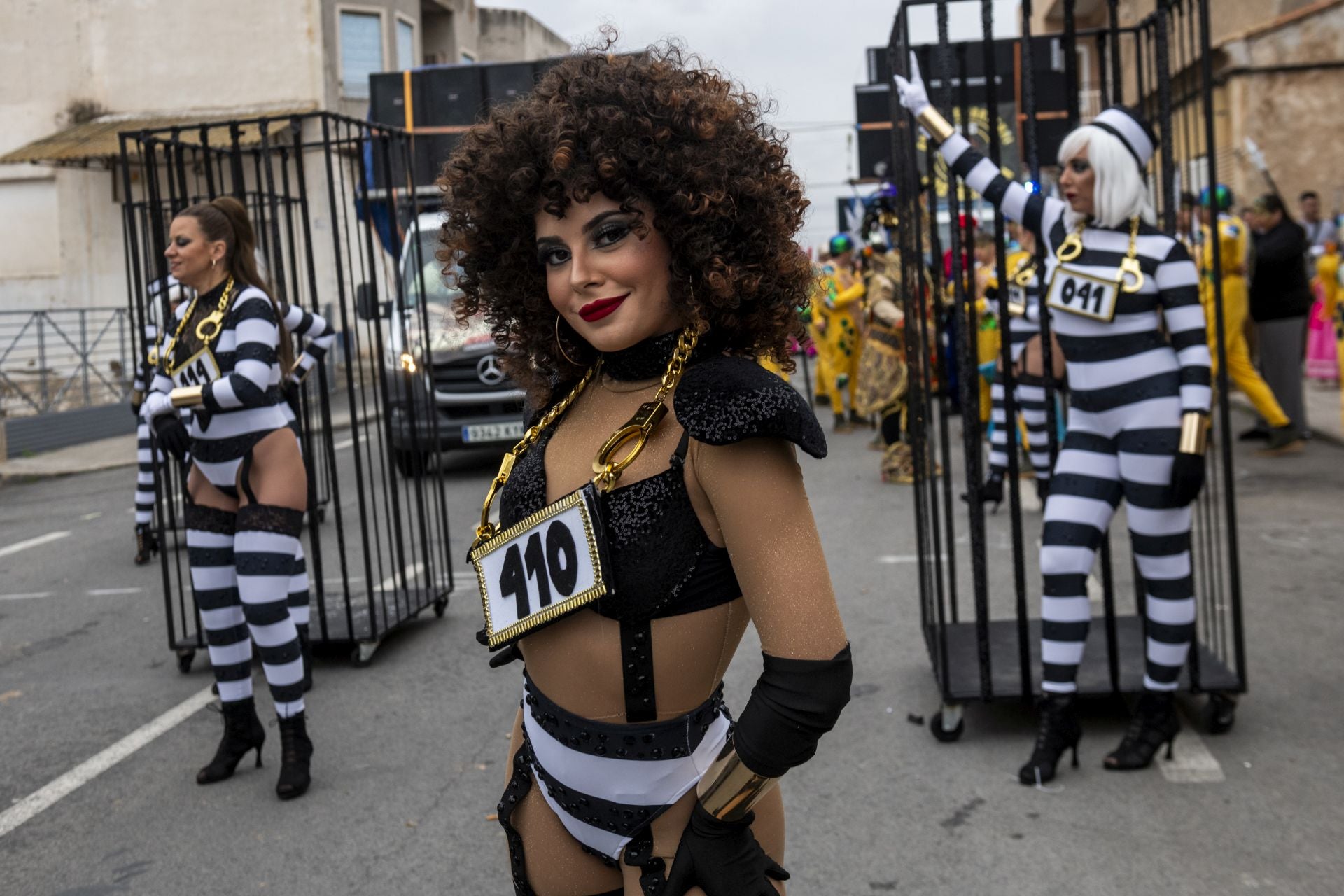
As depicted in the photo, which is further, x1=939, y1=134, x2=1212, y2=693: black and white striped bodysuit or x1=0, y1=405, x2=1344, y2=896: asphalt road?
x1=939, y1=134, x2=1212, y2=693: black and white striped bodysuit

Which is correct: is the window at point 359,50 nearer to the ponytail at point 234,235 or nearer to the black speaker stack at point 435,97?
the black speaker stack at point 435,97

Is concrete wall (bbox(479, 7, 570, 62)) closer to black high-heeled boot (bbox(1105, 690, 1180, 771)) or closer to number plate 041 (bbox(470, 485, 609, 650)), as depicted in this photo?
black high-heeled boot (bbox(1105, 690, 1180, 771))

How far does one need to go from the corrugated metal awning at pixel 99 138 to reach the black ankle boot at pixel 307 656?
1869 centimetres

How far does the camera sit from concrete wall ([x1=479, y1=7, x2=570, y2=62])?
120 ft

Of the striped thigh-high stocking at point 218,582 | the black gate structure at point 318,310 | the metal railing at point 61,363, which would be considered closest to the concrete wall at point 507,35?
the metal railing at point 61,363

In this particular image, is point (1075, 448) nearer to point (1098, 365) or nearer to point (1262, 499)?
point (1098, 365)

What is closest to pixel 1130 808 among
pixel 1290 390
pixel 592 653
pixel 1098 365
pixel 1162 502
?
pixel 1162 502

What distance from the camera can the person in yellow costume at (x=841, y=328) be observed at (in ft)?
45.6

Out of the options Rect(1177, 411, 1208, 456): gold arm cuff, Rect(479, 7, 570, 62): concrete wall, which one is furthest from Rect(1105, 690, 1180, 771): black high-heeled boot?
Rect(479, 7, 570, 62): concrete wall

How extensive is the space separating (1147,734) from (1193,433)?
1021 mm

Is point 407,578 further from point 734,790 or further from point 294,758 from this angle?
point 734,790

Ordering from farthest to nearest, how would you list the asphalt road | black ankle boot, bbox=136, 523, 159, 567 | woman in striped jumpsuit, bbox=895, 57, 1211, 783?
black ankle boot, bbox=136, 523, 159, 567, woman in striped jumpsuit, bbox=895, 57, 1211, 783, the asphalt road

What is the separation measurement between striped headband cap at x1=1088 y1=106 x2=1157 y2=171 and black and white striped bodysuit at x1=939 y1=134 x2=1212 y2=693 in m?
0.25

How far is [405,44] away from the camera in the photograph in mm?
29797
